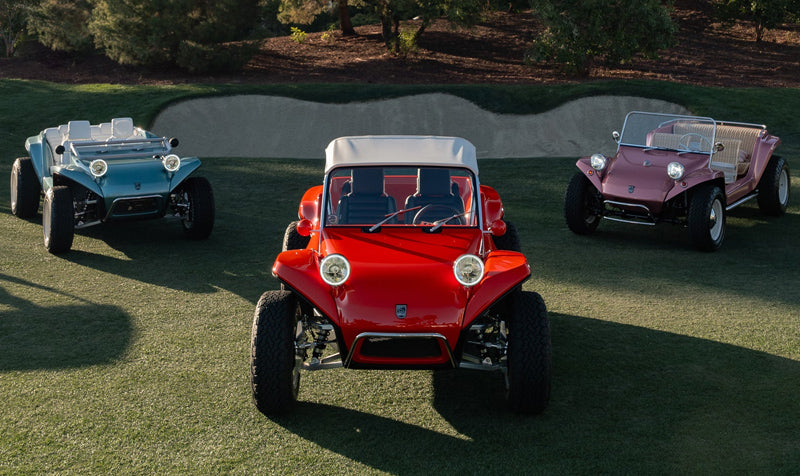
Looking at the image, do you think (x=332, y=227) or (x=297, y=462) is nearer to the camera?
(x=297, y=462)

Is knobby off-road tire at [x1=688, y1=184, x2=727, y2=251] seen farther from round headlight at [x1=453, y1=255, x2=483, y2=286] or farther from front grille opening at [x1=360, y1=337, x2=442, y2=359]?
front grille opening at [x1=360, y1=337, x2=442, y2=359]

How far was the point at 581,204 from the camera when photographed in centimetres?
1083

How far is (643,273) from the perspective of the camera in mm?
9172

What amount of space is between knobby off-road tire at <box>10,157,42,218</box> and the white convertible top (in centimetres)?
681

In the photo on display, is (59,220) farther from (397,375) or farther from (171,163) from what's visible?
(397,375)

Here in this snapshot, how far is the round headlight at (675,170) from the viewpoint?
1012cm

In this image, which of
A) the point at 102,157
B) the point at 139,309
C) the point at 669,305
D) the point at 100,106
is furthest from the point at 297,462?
the point at 100,106

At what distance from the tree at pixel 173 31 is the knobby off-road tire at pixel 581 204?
53.6 feet

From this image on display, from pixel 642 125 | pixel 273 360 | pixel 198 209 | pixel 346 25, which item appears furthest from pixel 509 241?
pixel 346 25

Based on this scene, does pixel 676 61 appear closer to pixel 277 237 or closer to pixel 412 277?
pixel 277 237

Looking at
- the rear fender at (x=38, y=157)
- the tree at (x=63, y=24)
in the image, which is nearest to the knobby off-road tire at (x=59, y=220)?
the rear fender at (x=38, y=157)

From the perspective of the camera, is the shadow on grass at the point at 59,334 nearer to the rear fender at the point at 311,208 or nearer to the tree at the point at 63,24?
the rear fender at the point at 311,208

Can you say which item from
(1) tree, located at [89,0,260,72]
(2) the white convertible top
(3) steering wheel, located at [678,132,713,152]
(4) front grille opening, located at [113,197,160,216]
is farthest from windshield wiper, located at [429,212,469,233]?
(1) tree, located at [89,0,260,72]

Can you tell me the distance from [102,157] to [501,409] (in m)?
6.97
